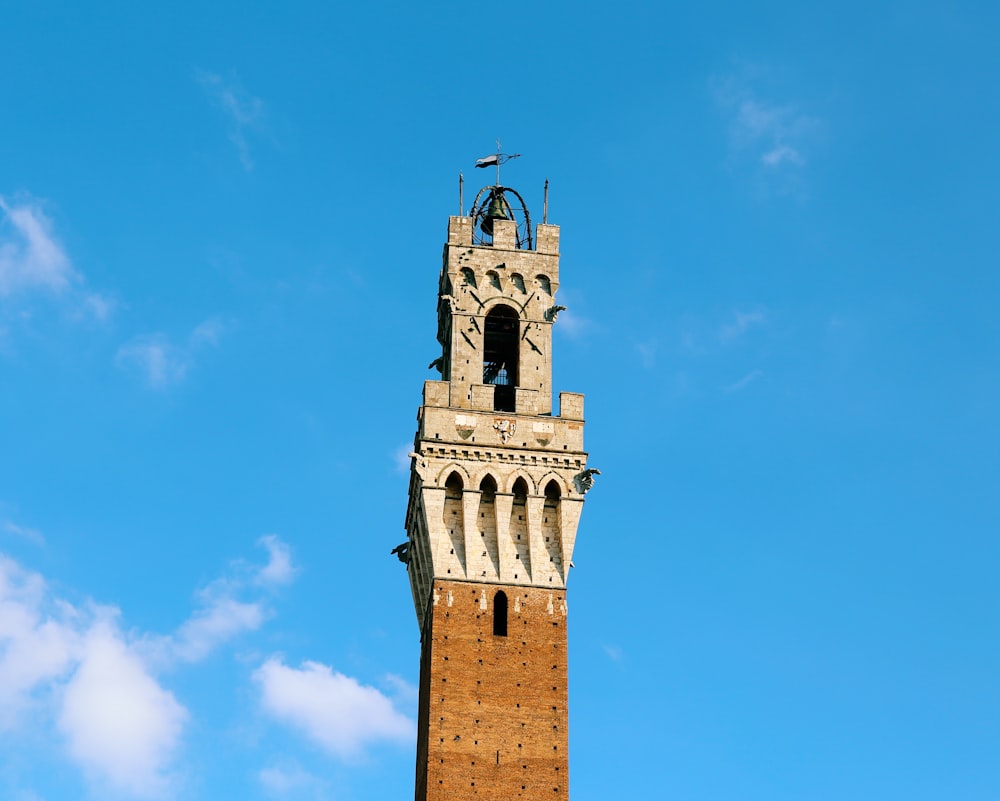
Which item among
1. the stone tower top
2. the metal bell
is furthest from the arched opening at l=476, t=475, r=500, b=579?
the metal bell

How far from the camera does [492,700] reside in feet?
192

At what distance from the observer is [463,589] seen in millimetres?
60875

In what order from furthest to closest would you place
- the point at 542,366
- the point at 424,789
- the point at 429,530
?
the point at 542,366, the point at 429,530, the point at 424,789

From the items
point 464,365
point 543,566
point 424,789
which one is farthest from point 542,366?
point 424,789

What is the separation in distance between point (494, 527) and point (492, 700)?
6994mm

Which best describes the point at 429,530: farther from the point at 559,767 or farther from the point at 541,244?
the point at 541,244

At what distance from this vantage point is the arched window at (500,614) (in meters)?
60.4

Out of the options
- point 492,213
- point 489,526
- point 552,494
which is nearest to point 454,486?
point 489,526

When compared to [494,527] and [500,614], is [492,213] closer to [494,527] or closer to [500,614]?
[494,527]

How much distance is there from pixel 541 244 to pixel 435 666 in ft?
63.4

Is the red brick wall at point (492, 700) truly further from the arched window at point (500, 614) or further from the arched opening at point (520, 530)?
the arched opening at point (520, 530)

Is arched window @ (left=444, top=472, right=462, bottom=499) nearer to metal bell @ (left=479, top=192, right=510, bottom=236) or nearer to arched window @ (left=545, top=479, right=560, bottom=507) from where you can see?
arched window @ (left=545, top=479, right=560, bottom=507)

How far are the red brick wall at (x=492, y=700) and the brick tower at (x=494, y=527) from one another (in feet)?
0.14

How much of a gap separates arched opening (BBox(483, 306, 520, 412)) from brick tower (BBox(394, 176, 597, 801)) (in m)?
0.08
